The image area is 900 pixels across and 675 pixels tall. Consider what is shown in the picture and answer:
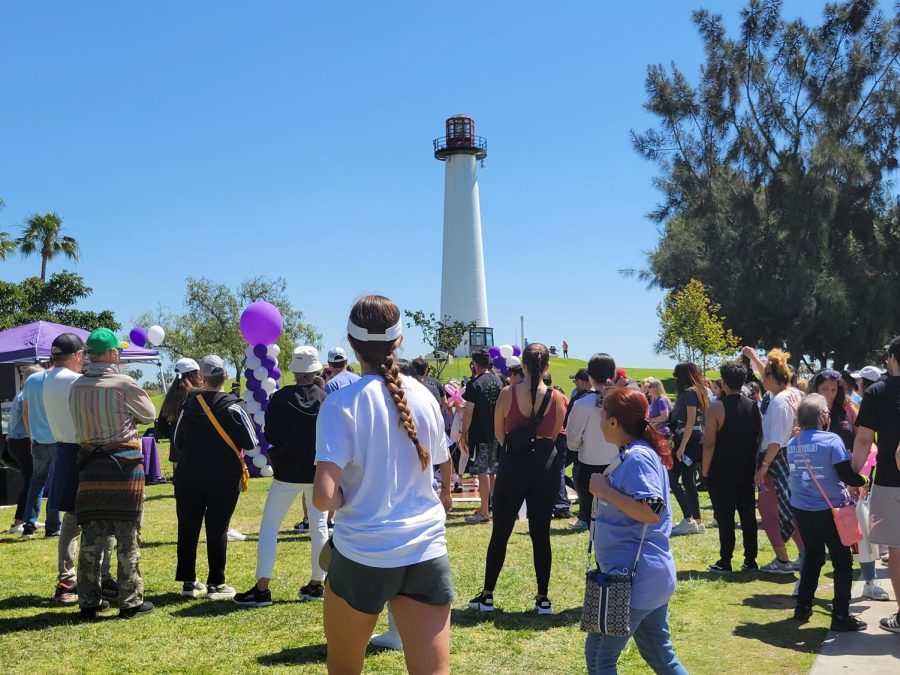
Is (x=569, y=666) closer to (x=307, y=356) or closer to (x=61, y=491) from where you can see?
(x=307, y=356)

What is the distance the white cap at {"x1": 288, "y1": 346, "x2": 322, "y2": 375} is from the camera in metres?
6.81

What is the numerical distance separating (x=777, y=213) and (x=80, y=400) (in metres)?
33.7

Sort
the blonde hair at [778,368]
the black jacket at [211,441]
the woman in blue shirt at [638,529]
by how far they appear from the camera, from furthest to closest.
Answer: the blonde hair at [778,368]
the black jacket at [211,441]
the woman in blue shirt at [638,529]

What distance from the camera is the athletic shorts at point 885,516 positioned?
5402 mm

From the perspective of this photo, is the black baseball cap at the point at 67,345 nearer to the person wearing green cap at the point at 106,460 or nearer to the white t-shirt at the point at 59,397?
the white t-shirt at the point at 59,397

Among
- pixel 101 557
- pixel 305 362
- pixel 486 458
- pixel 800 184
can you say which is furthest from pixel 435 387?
pixel 800 184

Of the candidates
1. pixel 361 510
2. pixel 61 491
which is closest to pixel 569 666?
pixel 361 510

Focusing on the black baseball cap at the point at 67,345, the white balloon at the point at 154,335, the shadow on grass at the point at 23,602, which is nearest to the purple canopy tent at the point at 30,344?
the white balloon at the point at 154,335

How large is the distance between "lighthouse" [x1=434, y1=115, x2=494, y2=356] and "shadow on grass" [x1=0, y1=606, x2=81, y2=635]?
47.7 metres

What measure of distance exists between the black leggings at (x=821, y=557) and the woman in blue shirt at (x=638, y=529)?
2465 mm

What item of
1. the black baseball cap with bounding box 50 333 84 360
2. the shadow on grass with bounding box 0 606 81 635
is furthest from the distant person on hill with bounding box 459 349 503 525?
the shadow on grass with bounding box 0 606 81 635

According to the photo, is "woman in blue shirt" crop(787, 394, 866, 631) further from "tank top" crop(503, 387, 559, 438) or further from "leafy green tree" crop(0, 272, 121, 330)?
"leafy green tree" crop(0, 272, 121, 330)

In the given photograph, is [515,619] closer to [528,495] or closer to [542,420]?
[528,495]

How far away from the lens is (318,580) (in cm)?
656
